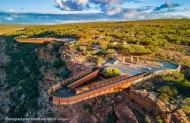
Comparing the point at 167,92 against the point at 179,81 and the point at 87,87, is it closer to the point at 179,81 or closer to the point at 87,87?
the point at 179,81

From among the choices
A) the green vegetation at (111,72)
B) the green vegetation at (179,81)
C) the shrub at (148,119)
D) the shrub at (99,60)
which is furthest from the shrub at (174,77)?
the shrub at (99,60)

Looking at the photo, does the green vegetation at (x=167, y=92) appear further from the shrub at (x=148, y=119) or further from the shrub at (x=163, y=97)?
the shrub at (x=148, y=119)

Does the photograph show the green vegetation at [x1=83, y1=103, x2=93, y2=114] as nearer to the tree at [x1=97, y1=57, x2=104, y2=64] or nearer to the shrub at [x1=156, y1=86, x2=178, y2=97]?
the shrub at [x1=156, y1=86, x2=178, y2=97]

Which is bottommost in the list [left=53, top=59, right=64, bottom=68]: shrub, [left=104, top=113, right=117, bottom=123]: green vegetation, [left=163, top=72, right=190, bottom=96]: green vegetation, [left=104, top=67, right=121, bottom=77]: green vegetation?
[left=104, top=113, right=117, bottom=123]: green vegetation

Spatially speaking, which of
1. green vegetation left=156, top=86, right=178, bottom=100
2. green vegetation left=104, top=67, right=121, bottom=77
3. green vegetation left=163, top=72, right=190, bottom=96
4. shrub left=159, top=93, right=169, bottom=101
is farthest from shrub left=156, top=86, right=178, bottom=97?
green vegetation left=104, top=67, right=121, bottom=77

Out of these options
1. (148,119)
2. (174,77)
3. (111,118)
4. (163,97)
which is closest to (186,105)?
(163,97)

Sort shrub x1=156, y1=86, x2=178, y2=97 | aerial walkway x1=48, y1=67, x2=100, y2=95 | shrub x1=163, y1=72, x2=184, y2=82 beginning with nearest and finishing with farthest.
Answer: shrub x1=156, y1=86, x2=178, y2=97, aerial walkway x1=48, y1=67, x2=100, y2=95, shrub x1=163, y1=72, x2=184, y2=82

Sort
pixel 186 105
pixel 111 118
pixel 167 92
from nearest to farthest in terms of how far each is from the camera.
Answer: pixel 186 105 < pixel 167 92 < pixel 111 118

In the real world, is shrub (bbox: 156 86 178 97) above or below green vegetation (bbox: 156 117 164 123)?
above

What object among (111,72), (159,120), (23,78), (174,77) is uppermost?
(111,72)

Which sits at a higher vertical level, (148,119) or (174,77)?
(174,77)

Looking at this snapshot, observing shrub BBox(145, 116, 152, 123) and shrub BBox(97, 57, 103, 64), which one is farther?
shrub BBox(97, 57, 103, 64)

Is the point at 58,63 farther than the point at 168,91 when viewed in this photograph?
Yes
